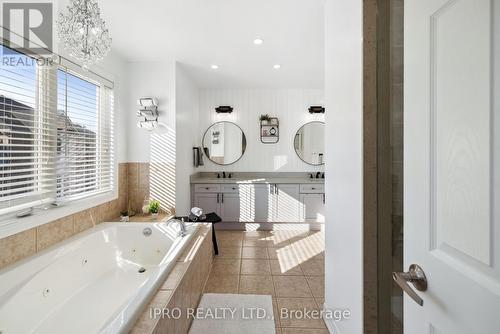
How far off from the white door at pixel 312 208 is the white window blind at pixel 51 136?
285 centimetres

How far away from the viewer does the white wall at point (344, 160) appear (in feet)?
4.28

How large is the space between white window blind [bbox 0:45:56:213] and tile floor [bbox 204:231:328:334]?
170cm

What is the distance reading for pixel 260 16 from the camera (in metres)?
2.14

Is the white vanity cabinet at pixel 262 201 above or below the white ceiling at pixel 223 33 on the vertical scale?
below

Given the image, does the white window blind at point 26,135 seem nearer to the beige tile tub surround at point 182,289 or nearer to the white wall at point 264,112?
the beige tile tub surround at point 182,289

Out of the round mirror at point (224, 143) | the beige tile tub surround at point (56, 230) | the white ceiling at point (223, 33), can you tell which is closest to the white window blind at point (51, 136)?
the beige tile tub surround at point (56, 230)

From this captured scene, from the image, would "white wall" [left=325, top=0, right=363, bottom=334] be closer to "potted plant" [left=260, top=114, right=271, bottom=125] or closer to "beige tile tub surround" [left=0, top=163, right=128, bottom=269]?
"beige tile tub surround" [left=0, top=163, right=128, bottom=269]

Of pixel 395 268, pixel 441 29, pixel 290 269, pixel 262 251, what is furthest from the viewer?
pixel 262 251

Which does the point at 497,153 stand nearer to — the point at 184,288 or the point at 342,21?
the point at 342,21

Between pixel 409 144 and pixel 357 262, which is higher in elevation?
pixel 409 144

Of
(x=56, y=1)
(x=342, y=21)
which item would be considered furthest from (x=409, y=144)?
(x=56, y=1)

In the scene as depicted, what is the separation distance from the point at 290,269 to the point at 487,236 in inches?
94.2

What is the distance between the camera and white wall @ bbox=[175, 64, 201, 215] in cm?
326

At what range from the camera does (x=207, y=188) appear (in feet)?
13.1
